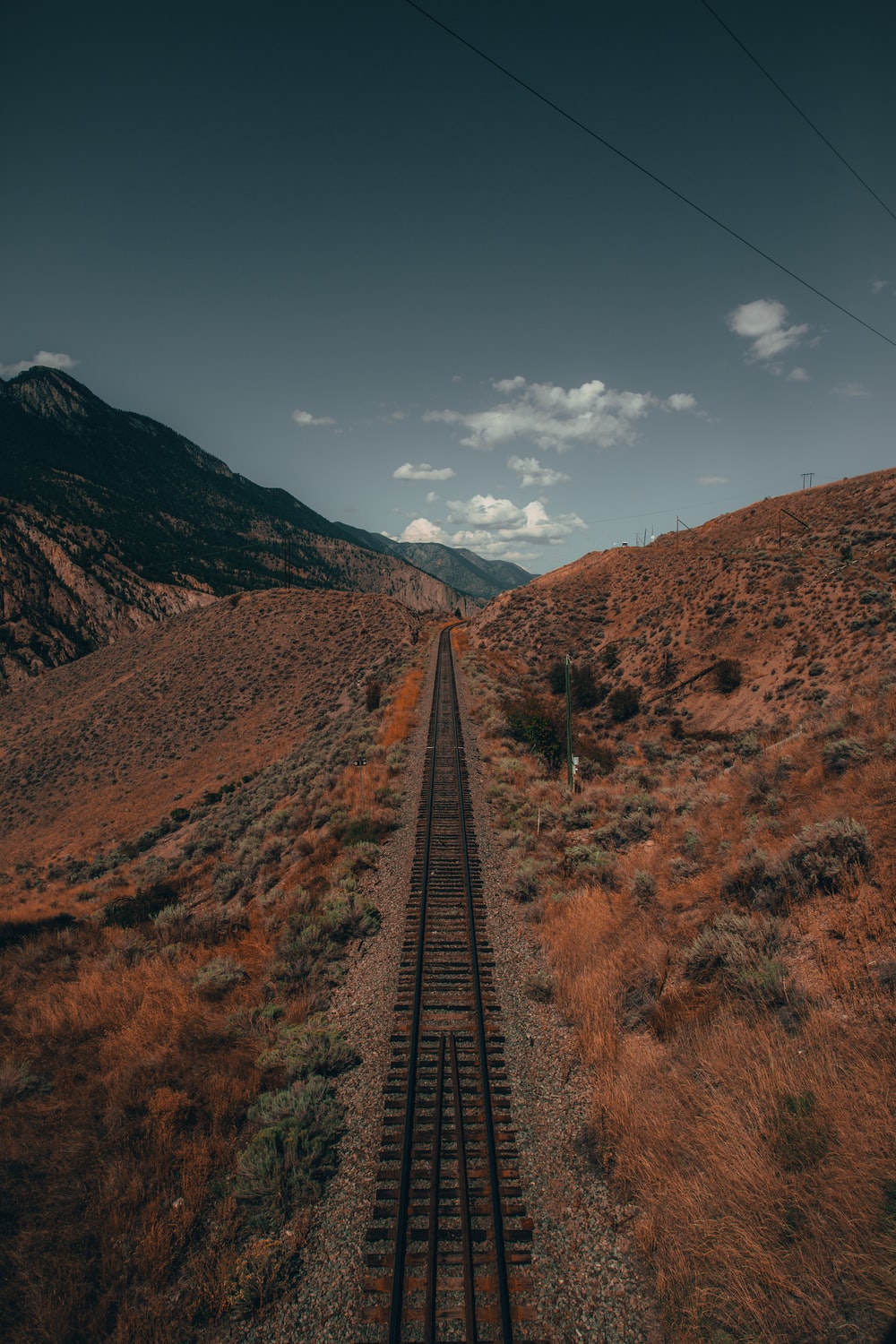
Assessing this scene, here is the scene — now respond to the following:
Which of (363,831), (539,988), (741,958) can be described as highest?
(741,958)

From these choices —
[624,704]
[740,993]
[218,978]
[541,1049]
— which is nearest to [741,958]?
[740,993]

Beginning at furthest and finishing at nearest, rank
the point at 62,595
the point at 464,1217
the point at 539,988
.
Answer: the point at 62,595 < the point at 539,988 < the point at 464,1217

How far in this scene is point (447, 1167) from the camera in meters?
6.37

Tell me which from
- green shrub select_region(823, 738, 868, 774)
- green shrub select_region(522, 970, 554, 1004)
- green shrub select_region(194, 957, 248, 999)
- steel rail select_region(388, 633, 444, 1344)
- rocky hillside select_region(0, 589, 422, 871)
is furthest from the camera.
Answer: rocky hillside select_region(0, 589, 422, 871)

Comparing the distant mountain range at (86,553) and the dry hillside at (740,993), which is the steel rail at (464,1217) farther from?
the distant mountain range at (86,553)

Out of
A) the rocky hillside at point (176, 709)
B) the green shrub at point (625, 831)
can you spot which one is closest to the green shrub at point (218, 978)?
the green shrub at point (625, 831)

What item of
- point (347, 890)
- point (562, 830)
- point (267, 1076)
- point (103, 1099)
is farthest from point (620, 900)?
point (103, 1099)

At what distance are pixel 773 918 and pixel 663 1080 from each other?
3.20 metres

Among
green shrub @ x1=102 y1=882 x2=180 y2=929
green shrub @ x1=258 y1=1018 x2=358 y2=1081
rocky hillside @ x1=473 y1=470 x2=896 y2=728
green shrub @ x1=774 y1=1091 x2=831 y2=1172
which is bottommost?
green shrub @ x1=102 y1=882 x2=180 y2=929

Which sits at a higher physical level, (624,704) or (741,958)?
(624,704)

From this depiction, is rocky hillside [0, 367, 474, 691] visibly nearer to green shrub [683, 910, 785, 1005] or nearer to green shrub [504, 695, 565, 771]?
green shrub [504, 695, 565, 771]

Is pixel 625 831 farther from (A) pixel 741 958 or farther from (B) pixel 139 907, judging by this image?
(B) pixel 139 907

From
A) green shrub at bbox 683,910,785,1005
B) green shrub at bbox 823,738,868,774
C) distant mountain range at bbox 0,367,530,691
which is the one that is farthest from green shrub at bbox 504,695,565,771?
distant mountain range at bbox 0,367,530,691

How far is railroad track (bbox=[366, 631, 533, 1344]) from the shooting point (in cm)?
493
